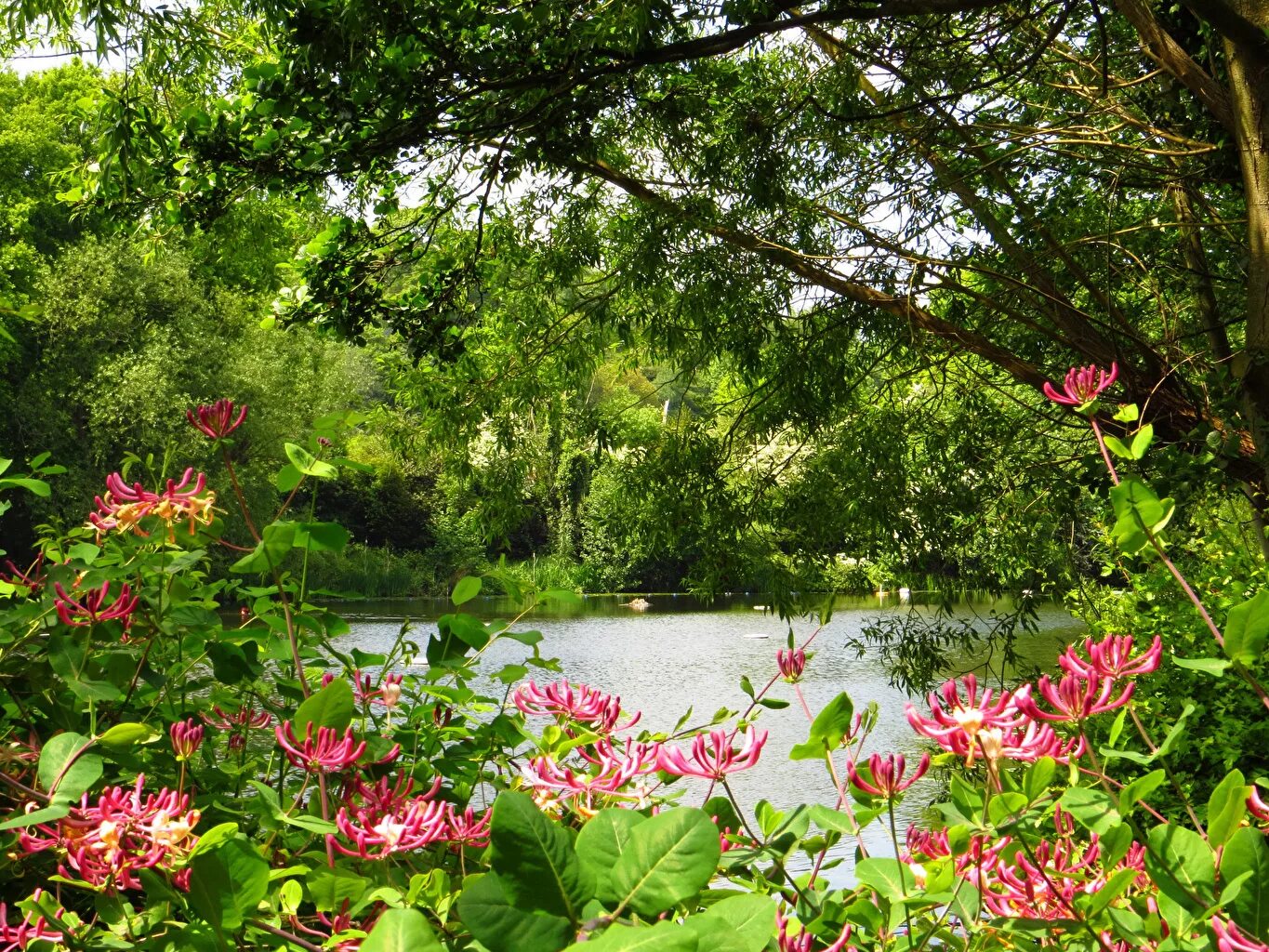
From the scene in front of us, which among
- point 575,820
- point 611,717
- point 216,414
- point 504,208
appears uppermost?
point 504,208

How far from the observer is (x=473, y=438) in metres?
6.31

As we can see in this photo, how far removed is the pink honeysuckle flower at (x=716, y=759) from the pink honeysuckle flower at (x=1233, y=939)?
27cm

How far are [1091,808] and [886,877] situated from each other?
14 centimetres

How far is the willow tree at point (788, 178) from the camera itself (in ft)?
12.9

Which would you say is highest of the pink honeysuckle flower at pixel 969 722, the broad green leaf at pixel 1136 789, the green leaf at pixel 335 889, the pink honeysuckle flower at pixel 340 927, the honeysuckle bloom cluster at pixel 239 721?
the pink honeysuckle flower at pixel 969 722

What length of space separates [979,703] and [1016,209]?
538 centimetres

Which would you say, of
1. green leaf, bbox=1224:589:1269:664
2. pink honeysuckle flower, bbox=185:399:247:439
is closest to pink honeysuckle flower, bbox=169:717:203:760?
pink honeysuckle flower, bbox=185:399:247:439

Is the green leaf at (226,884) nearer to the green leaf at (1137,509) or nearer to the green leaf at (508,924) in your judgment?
the green leaf at (508,924)

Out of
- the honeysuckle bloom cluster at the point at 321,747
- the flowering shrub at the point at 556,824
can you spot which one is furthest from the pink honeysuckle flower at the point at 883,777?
the honeysuckle bloom cluster at the point at 321,747

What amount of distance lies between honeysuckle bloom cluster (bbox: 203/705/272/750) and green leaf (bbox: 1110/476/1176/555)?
2.88 ft

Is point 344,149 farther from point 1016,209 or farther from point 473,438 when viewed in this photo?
point 1016,209

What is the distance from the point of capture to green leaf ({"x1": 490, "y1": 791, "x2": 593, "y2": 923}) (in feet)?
1.59

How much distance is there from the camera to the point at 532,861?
0.49 metres

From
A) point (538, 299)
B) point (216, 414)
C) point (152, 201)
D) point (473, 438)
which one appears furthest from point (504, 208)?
point (216, 414)
